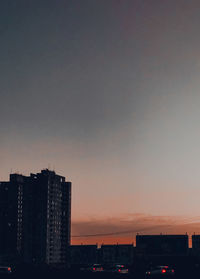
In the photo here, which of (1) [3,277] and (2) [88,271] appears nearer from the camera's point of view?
(1) [3,277]

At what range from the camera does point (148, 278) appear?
229 ft

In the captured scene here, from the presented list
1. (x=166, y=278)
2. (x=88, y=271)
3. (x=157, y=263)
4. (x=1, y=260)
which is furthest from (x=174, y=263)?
(x=166, y=278)

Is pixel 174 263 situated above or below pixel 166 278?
below

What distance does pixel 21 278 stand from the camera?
68.2 metres

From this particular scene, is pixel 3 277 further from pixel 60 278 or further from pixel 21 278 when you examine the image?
pixel 60 278

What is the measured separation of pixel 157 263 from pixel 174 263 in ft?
24.0

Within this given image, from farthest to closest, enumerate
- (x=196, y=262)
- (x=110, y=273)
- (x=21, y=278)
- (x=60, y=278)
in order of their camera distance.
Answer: (x=196, y=262) → (x=110, y=273) → (x=60, y=278) → (x=21, y=278)

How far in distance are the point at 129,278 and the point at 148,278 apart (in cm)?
281

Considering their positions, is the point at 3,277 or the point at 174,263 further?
the point at 174,263

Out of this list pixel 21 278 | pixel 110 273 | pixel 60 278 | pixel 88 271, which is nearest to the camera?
pixel 21 278

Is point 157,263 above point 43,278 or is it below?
below

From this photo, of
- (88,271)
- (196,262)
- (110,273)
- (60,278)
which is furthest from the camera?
(196,262)

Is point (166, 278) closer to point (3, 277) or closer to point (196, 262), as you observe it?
point (3, 277)

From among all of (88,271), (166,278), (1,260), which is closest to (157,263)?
(1,260)
